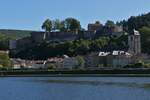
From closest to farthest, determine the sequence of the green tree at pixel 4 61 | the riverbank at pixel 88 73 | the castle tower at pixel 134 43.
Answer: the riverbank at pixel 88 73 < the green tree at pixel 4 61 < the castle tower at pixel 134 43

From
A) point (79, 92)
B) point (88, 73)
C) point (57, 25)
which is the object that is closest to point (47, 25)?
point (57, 25)

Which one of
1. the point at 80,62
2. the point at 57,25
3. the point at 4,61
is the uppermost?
the point at 57,25

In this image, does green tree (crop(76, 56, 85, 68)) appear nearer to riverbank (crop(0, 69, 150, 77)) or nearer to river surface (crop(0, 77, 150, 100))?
riverbank (crop(0, 69, 150, 77))

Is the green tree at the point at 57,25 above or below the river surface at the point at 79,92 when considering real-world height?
above

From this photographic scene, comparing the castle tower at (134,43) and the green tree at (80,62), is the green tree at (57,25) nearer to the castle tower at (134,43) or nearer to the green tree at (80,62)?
the castle tower at (134,43)

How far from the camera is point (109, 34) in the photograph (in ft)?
500

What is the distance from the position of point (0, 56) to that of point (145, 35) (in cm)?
3851

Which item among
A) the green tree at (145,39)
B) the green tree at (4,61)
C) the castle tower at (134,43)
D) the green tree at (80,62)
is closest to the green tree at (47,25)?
the green tree at (4,61)

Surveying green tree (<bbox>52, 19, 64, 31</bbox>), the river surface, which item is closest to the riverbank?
the river surface

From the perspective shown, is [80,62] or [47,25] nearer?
[80,62]

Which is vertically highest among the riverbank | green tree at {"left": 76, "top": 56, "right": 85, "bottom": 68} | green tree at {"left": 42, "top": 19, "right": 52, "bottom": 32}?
green tree at {"left": 42, "top": 19, "right": 52, "bottom": 32}

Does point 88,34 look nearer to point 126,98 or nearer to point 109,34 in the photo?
point 109,34

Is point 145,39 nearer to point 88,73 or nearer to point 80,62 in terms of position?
point 80,62

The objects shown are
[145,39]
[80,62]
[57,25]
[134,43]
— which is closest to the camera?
[80,62]
